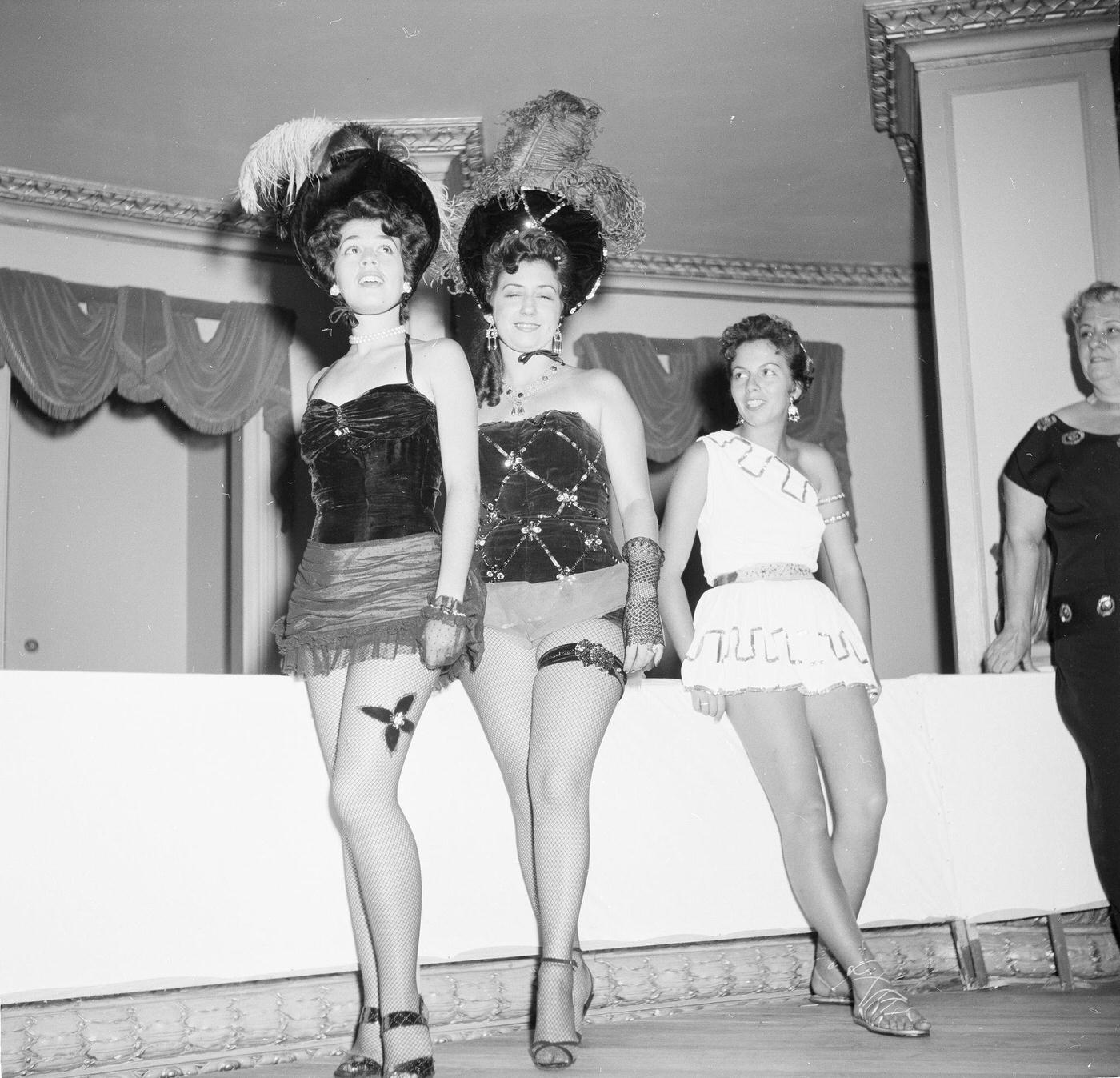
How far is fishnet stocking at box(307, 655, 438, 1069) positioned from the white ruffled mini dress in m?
0.76

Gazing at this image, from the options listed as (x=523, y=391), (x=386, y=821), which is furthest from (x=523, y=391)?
(x=386, y=821)

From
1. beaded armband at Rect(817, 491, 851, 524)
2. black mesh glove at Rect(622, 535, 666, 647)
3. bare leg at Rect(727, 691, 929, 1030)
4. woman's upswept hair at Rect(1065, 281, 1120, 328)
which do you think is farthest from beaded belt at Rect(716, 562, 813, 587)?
woman's upswept hair at Rect(1065, 281, 1120, 328)

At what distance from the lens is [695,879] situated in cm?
262

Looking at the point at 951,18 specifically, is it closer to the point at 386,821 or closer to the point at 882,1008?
the point at 882,1008

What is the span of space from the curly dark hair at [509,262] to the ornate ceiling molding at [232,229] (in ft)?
11.0

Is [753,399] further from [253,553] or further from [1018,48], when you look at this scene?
[253,553]

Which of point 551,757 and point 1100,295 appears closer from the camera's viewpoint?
point 551,757

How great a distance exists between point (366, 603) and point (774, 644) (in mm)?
950

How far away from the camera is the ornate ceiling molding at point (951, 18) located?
436 cm

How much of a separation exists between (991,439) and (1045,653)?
93cm

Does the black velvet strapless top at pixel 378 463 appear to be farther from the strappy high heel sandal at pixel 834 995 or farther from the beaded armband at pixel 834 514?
the strappy high heel sandal at pixel 834 995

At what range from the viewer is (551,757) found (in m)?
2.19

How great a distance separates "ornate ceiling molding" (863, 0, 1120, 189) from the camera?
172 inches

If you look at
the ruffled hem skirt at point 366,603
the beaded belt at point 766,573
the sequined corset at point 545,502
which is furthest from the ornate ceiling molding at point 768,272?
the ruffled hem skirt at point 366,603
